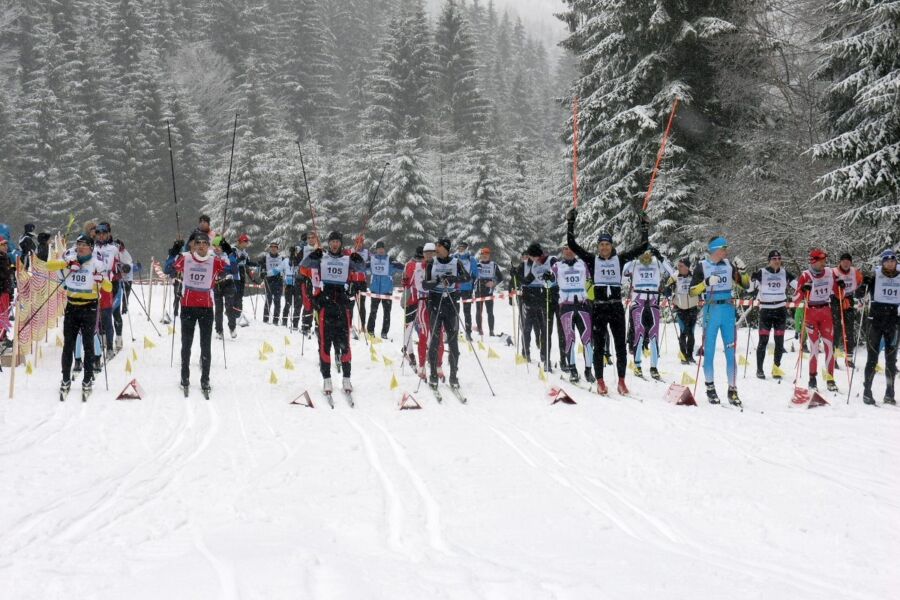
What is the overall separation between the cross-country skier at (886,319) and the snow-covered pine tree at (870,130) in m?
5.01

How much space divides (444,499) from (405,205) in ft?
111

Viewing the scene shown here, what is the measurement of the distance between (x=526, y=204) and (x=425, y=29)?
2239 centimetres

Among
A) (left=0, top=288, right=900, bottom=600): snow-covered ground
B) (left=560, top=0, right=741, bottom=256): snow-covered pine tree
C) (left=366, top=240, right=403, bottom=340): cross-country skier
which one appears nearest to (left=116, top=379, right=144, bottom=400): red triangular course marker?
(left=0, top=288, right=900, bottom=600): snow-covered ground

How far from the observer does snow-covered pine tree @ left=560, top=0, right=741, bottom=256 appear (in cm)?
2070

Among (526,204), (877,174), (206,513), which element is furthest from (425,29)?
(206,513)

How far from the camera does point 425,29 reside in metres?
55.4

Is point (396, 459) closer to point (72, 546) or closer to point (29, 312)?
point (72, 546)

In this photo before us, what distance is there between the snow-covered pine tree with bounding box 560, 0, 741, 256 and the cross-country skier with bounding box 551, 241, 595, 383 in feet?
32.8

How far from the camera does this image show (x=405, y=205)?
3825 centimetres

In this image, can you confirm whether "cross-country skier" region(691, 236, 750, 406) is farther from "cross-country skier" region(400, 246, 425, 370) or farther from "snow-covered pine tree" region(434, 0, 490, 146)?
"snow-covered pine tree" region(434, 0, 490, 146)

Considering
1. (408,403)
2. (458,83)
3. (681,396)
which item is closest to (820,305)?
(681,396)

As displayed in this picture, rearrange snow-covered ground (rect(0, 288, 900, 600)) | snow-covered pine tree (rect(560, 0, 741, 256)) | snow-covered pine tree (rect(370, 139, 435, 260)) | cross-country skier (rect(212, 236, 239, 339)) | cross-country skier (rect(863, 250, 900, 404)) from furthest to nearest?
snow-covered pine tree (rect(370, 139, 435, 260)) < snow-covered pine tree (rect(560, 0, 741, 256)) < cross-country skier (rect(212, 236, 239, 339)) < cross-country skier (rect(863, 250, 900, 404)) < snow-covered ground (rect(0, 288, 900, 600))

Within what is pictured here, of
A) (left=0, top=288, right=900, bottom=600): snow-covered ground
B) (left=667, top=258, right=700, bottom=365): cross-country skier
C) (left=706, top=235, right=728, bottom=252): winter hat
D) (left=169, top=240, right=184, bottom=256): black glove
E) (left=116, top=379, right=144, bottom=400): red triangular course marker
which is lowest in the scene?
(left=0, top=288, right=900, bottom=600): snow-covered ground

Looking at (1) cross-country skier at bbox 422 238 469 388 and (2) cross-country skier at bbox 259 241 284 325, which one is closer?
(1) cross-country skier at bbox 422 238 469 388
